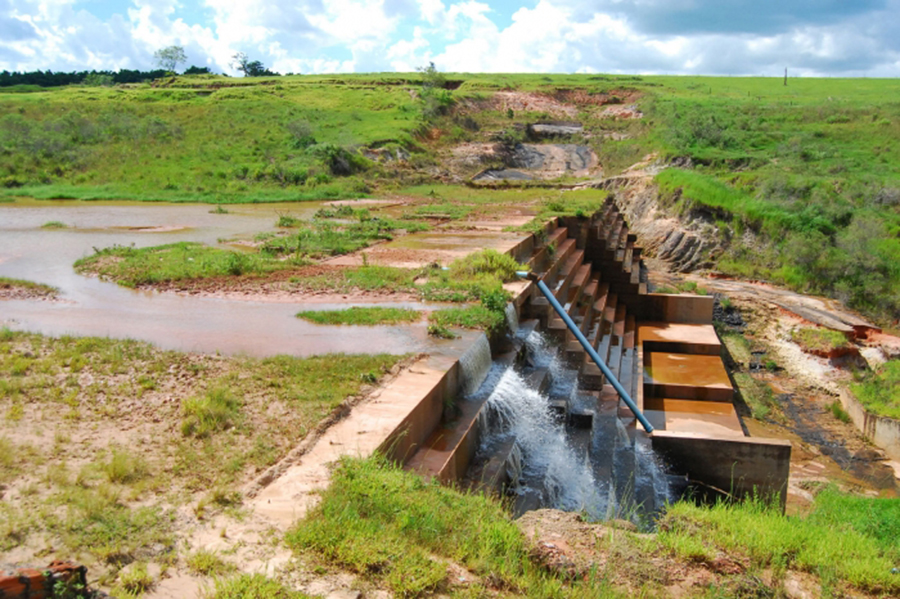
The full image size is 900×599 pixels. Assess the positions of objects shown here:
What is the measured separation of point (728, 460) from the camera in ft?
30.0

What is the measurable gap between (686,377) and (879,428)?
361 cm

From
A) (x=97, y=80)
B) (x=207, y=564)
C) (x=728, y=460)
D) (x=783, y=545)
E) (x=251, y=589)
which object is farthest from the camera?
(x=97, y=80)

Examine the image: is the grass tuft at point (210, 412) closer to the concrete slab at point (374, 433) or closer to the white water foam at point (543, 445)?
the concrete slab at point (374, 433)

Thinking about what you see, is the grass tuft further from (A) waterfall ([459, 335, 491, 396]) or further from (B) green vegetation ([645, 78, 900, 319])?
(B) green vegetation ([645, 78, 900, 319])

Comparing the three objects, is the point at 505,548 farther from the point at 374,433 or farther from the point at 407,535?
the point at 374,433

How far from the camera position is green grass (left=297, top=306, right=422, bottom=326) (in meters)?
8.42

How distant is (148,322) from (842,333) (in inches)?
648

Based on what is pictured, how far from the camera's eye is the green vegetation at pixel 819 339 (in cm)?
Answer: 1689

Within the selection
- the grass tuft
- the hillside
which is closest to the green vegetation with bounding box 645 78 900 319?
the hillside

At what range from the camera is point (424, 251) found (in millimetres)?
Answer: 12984

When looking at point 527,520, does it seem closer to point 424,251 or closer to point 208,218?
point 424,251

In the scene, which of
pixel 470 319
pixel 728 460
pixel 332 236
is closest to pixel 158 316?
pixel 470 319

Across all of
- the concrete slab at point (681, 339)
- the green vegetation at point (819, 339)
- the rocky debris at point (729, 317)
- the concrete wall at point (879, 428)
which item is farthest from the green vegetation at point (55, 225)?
the green vegetation at point (819, 339)

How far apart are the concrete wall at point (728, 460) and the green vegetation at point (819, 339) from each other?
30.4 feet
